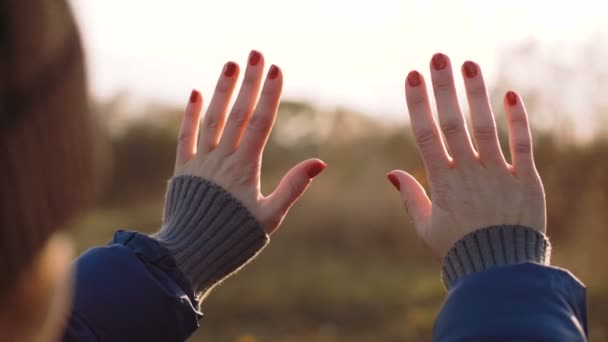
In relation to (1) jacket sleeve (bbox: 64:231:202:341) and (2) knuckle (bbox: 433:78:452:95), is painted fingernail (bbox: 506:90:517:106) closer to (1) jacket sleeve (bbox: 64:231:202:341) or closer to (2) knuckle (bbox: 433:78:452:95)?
(2) knuckle (bbox: 433:78:452:95)

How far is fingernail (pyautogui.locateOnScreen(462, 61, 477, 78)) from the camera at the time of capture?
1506mm

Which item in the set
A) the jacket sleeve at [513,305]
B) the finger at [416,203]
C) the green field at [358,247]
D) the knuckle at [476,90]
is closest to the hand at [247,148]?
the finger at [416,203]

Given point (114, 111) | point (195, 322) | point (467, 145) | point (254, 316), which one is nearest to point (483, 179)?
point (467, 145)

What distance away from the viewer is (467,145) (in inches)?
56.3

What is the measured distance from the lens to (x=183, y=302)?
146 centimetres

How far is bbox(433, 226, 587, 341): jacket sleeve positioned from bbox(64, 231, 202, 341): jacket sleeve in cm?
47

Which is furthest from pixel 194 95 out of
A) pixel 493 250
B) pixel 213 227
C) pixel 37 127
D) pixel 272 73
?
pixel 37 127

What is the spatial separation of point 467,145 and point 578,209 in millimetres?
4539

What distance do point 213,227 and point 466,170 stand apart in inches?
20.2

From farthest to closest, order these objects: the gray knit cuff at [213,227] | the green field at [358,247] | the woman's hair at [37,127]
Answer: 1. the green field at [358,247]
2. the gray knit cuff at [213,227]
3. the woman's hair at [37,127]

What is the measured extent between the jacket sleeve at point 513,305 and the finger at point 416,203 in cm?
17

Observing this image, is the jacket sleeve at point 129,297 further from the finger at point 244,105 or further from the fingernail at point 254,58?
the fingernail at point 254,58

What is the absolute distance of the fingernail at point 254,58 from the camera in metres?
1.76

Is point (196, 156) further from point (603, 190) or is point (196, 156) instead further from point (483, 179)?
point (603, 190)
